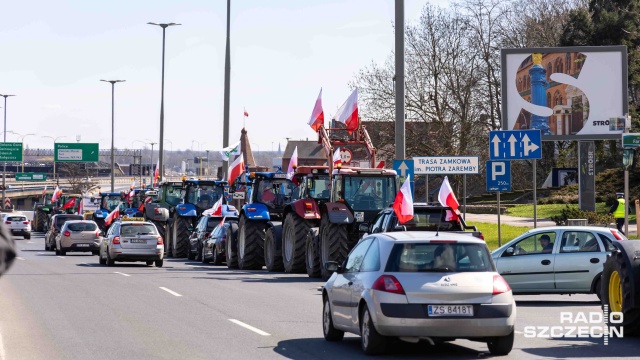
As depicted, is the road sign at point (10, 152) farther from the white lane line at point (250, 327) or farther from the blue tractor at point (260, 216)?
the white lane line at point (250, 327)

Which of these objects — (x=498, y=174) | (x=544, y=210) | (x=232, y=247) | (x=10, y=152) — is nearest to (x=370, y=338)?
(x=498, y=174)

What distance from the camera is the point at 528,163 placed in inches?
2724

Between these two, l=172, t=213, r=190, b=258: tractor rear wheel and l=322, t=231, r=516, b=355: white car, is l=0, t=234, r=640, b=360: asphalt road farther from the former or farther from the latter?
l=172, t=213, r=190, b=258: tractor rear wheel

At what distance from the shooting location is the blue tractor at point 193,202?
3972 centimetres

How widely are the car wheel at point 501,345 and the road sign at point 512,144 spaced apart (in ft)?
52.7

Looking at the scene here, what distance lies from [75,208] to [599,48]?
38.8 meters

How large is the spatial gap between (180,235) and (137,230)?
7.74m

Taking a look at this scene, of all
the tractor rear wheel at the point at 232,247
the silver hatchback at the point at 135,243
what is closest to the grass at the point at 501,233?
the tractor rear wheel at the point at 232,247

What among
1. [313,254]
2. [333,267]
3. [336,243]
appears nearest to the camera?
[333,267]

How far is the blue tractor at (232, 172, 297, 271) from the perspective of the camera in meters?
30.4

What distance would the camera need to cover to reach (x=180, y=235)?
4019 cm

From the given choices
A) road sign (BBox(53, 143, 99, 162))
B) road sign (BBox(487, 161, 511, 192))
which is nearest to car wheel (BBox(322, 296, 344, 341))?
road sign (BBox(487, 161, 511, 192))

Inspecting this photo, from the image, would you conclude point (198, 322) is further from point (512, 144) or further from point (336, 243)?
point (512, 144)

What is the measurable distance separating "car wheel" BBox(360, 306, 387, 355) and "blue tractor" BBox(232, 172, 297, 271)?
58.2ft
